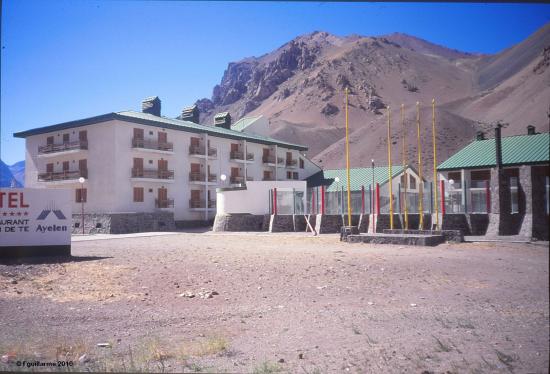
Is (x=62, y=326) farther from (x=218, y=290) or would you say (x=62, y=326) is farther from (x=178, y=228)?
(x=178, y=228)

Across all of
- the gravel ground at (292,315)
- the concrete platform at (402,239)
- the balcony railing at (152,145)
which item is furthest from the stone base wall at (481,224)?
the balcony railing at (152,145)

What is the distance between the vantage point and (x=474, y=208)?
763 centimetres

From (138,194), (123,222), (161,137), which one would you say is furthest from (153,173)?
(123,222)

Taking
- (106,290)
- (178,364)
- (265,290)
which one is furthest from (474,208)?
(106,290)

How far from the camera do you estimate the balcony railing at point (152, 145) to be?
81.5 feet

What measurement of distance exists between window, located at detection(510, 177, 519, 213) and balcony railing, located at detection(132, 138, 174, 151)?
70.9 feet

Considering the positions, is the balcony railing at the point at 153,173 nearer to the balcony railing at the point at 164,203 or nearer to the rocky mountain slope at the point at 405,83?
the balcony railing at the point at 164,203

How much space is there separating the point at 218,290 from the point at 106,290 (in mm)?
2793

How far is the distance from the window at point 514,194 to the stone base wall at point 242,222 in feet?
100

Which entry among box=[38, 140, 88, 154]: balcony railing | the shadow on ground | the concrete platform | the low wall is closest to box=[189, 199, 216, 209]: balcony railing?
the low wall

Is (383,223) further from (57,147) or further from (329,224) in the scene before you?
(57,147)

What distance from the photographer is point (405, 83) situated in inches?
308

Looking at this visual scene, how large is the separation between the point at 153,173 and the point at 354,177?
21851mm

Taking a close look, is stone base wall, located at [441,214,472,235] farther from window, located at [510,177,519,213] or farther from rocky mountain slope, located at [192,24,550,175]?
window, located at [510,177,519,213]
